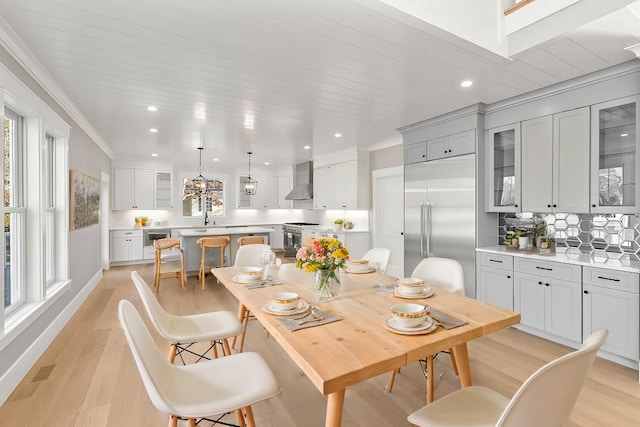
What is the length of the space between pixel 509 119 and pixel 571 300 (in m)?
2.02

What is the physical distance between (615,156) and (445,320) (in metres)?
2.67

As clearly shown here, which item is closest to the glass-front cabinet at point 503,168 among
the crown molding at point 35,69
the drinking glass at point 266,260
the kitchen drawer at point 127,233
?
the drinking glass at point 266,260

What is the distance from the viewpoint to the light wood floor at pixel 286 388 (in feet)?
6.68

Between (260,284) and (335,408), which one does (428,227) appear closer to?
(260,284)

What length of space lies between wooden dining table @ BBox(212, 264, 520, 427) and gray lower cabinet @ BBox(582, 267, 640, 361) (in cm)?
171

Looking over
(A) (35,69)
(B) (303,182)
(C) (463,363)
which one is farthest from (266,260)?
(B) (303,182)

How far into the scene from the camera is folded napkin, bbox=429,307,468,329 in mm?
1524

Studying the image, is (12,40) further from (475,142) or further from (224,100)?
(475,142)

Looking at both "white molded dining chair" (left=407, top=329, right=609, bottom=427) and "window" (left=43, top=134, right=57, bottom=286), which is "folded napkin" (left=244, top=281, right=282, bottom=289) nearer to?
"white molded dining chair" (left=407, top=329, right=609, bottom=427)

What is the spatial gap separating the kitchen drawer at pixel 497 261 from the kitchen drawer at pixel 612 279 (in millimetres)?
693

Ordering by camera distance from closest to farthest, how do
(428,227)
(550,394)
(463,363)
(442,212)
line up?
(550,394)
(463,363)
(442,212)
(428,227)

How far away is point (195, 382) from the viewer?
1551mm

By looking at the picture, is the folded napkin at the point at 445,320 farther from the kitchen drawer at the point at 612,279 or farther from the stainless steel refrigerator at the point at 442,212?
the stainless steel refrigerator at the point at 442,212

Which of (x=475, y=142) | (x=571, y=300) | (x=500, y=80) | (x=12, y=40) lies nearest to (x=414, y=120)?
(x=475, y=142)
